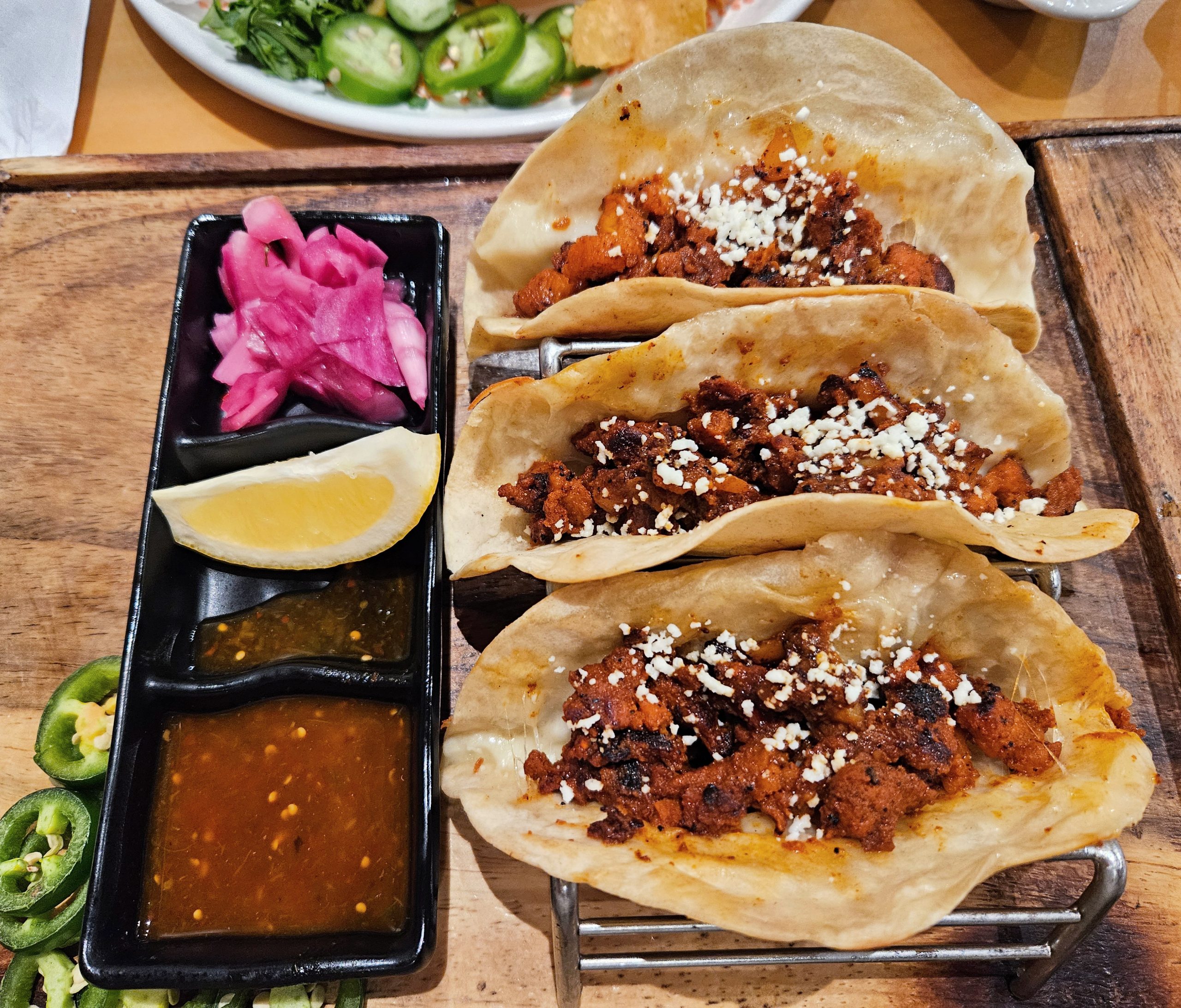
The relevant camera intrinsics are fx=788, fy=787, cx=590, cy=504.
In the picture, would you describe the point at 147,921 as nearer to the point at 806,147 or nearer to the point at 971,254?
the point at 806,147

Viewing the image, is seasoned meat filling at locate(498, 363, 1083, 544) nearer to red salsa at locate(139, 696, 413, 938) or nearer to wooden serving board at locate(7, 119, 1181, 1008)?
wooden serving board at locate(7, 119, 1181, 1008)

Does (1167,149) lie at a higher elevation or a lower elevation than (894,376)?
higher

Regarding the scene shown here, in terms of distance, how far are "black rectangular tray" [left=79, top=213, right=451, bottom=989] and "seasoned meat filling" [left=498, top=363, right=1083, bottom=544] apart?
420mm

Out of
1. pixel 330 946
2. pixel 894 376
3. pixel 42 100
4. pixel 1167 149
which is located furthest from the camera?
pixel 42 100

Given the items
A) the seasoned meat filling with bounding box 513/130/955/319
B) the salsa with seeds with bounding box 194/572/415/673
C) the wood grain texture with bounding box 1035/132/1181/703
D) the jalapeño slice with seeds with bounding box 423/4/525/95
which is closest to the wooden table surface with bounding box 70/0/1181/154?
the jalapeño slice with seeds with bounding box 423/4/525/95

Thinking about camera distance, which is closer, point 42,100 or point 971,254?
point 971,254

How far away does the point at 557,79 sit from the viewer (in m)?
3.15

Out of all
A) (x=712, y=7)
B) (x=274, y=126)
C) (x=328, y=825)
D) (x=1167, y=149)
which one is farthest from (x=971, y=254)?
(x=274, y=126)

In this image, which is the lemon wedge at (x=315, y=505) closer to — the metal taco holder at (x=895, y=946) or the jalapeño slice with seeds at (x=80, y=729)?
the jalapeño slice with seeds at (x=80, y=729)

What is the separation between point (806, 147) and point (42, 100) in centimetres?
298

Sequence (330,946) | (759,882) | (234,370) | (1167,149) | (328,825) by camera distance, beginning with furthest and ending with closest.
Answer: (1167,149) < (234,370) < (328,825) < (330,946) < (759,882)

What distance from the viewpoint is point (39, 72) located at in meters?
3.18

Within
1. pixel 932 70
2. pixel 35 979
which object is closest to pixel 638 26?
pixel 932 70

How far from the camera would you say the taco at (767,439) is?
196 centimetres
